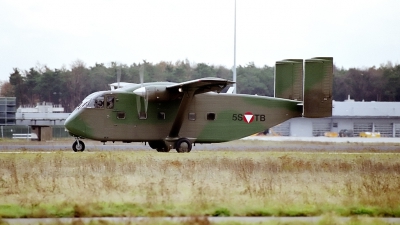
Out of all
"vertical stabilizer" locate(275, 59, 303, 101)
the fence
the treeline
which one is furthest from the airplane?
the treeline

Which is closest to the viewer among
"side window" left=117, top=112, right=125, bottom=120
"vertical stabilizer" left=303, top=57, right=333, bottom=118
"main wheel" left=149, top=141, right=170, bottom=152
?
"side window" left=117, top=112, right=125, bottom=120

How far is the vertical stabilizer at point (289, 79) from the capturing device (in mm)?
34938

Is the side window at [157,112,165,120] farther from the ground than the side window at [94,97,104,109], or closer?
closer

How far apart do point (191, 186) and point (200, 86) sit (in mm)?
12462

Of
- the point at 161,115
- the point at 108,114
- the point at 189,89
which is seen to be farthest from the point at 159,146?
the point at 189,89

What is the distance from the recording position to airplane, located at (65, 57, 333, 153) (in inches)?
1211

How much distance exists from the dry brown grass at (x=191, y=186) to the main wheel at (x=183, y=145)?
4534 mm

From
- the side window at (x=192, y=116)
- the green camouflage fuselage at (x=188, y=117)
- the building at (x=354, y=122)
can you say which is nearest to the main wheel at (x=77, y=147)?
the green camouflage fuselage at (x=188, y=117)

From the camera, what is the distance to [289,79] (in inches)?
1382

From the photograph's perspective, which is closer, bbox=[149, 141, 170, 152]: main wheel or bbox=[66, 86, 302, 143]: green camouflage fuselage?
bbox=[66, 86, 302, 143]: green camouflage fuselage

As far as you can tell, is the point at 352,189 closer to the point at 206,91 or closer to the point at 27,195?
the point at 27,195

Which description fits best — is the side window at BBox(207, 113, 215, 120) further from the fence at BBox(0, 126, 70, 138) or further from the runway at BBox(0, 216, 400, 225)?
the fence at BBox(0, 126, 70, 138)

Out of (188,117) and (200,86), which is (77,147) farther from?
(200,86)

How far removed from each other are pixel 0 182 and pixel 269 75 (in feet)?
228
